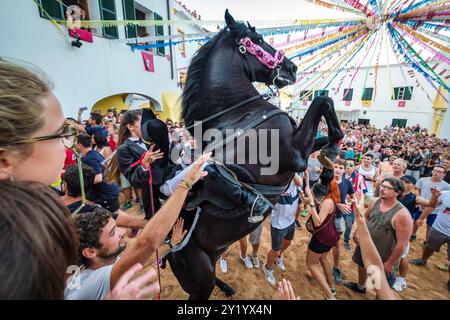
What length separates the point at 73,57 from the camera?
601 centimetres

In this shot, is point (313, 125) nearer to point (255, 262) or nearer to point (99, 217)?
point (99, 217)

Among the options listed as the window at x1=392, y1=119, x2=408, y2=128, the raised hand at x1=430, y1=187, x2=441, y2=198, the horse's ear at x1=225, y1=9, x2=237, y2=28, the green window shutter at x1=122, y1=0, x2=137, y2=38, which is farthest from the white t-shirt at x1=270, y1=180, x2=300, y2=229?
the window at x1=392, y1=119, x2=408, y2=128

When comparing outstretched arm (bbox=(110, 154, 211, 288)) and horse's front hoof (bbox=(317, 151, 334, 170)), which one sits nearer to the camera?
outstretched arm (bbox=(110, 154, 211, 288))

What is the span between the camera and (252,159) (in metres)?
1.79

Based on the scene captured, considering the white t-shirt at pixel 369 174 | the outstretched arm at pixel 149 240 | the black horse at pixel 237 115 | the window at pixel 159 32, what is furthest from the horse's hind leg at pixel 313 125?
the window at pixel 159 32

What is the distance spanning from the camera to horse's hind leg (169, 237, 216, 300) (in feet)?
6.72

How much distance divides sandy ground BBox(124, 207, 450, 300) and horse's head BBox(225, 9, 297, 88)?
9.43ft

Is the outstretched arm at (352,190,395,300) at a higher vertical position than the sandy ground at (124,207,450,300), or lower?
higher

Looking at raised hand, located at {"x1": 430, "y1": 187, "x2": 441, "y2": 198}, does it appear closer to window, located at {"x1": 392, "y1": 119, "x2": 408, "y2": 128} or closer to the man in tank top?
the man in tank top

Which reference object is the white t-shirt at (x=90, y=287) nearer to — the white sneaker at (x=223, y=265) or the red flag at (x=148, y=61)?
the white sneaker at (x=223, y=265)

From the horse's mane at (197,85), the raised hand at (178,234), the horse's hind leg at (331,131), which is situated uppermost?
the horse's mane at (197,85)

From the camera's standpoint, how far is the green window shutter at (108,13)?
21.3ft

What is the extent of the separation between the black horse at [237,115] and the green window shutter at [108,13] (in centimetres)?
682

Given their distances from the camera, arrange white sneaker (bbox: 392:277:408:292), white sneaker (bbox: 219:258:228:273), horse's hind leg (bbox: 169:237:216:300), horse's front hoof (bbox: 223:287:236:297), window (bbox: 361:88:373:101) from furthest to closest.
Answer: window (bbox: 361:88:373:101) < white sneaker (bbox: 219:258:228:273) < white sneaker (bbox: 392:277:408:292) < horse's front hoof (bbox: 223:287:236:297) < horse's hind leg (bbox: 169:237:216:300)
